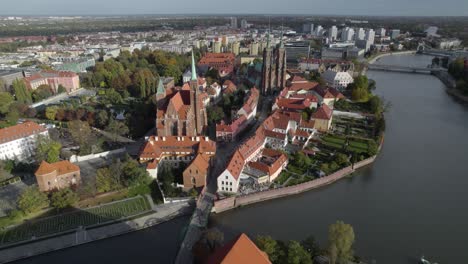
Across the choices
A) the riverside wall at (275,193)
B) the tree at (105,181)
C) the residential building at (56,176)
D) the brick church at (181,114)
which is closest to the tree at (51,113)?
the brick church at (181,114)

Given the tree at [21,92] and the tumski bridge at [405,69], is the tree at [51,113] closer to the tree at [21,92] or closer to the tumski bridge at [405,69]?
the tree at [21,92]

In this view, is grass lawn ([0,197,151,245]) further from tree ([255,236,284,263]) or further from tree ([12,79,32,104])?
tree ([12,79,32,104])

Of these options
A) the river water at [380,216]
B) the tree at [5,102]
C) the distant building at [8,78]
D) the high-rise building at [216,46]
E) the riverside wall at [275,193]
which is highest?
the high-rise building at [216,46]

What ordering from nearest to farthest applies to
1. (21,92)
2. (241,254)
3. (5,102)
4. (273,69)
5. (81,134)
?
(241,254) → (81,134) → (5,102) → (21,92) → (273,69)

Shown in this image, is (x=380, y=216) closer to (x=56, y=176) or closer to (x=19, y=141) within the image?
(x=56, y=176)

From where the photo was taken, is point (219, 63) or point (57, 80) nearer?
point (57, 80)

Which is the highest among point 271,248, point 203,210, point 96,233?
point 271,248

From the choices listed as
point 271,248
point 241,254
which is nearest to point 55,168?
point 271,248
